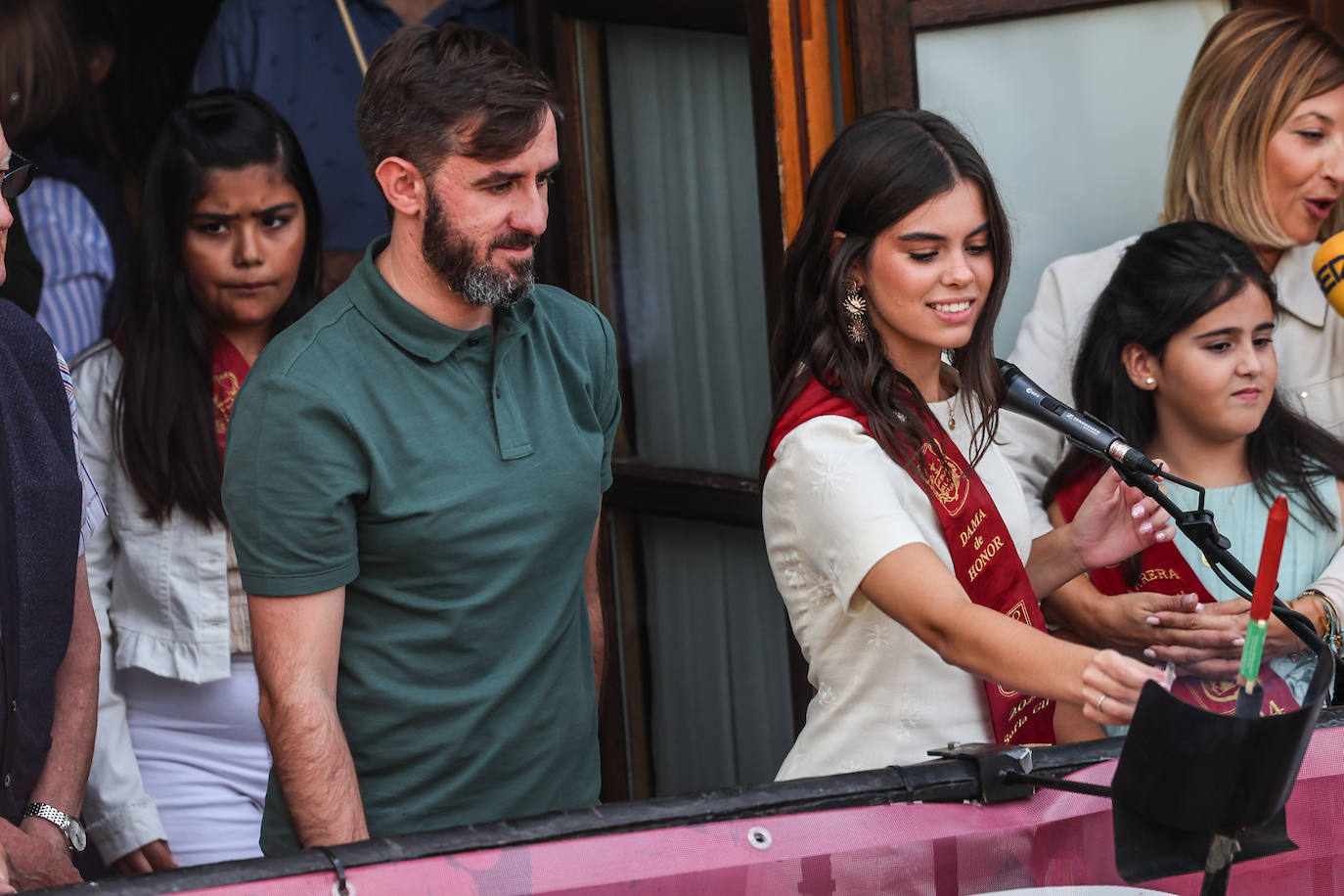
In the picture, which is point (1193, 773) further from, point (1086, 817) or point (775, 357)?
point (775, 357)

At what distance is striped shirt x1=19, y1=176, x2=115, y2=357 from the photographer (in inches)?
149

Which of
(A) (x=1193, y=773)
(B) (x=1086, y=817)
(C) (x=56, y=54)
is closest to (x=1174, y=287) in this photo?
(B) (x=1086, y=817)

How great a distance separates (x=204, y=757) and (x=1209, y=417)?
1.89 metres

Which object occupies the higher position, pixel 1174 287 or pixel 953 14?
pixel 953 14

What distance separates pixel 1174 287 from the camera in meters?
2.56

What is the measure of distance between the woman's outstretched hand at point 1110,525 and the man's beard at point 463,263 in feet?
2.75

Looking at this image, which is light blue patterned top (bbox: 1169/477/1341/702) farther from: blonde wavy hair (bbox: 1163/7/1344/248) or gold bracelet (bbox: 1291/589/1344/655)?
blonde wavy hair (bbox: 1163/7/1344/248)

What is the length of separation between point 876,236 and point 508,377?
0.53 meters

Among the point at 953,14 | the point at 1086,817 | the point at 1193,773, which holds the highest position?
the point at 953,14

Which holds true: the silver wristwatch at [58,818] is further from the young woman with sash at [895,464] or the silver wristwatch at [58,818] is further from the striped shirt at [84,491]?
the young woman with sash at [895,464]

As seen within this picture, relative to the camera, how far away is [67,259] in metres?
3.80

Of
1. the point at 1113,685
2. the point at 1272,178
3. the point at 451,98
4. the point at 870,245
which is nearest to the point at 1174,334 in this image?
the point at 1272,178

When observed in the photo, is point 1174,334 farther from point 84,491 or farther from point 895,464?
point 84,491

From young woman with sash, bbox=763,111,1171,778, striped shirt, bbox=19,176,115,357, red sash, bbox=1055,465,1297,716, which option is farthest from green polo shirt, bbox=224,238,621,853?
striped shirt, bbox=19,176,115,357
